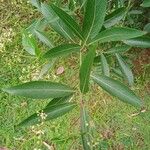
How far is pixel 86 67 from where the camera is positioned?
4.56 ft

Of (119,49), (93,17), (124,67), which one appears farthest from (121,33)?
(124,67)

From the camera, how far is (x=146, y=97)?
9.16 ft

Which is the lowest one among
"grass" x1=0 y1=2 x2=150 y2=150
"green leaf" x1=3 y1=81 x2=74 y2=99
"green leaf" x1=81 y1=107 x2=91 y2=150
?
"grass" x1=0 y1=2 x2=150 y2=150

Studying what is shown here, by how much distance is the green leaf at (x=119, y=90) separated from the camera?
1605 mm

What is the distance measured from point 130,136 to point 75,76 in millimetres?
567

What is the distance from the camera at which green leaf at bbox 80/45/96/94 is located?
4.25 ft

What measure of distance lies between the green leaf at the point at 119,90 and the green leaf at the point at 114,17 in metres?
0.35

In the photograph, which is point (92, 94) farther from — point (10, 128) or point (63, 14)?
point (63, 14)

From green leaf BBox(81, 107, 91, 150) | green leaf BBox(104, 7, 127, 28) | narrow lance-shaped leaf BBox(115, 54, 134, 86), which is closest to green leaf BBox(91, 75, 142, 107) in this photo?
green leaf BBox(81, 107, 91, 150)

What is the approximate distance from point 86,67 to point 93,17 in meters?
0.21

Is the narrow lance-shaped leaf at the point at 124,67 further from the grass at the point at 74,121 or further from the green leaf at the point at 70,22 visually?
the green leaf at the point at 70,22

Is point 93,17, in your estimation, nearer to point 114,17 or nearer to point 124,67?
point 114,17

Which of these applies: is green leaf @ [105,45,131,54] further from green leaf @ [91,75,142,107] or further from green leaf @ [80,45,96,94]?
green leaf @ [80,45,96,94]

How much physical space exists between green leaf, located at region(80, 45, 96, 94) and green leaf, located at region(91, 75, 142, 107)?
0.54ft
